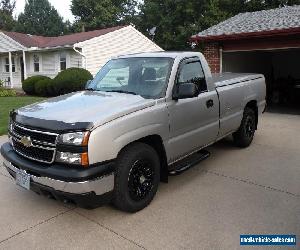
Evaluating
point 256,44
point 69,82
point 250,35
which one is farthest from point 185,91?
point 69,82

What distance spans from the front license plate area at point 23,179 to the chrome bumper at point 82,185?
0.12 metres

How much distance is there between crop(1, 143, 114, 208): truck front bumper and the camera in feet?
11.6

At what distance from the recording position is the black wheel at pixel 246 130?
22.6ft

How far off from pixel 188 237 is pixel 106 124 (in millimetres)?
1488

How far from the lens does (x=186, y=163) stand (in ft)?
16.6

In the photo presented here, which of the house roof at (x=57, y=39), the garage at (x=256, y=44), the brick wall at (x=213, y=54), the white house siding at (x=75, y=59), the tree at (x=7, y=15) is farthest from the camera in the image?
the tree at (x=7, y=15)

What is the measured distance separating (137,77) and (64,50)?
2065 cm

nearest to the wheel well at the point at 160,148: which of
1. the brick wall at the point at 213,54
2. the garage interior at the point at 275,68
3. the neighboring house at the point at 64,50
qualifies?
the brick wall at the point at 213,54

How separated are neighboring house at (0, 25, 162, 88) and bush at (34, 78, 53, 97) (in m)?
4.01

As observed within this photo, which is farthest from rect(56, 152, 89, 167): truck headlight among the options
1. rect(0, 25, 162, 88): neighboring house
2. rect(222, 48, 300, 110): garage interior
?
rect(0, 25, 162, 88): neighboring house

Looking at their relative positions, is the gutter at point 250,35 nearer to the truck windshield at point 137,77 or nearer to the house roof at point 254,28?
the house roof at point 254,28

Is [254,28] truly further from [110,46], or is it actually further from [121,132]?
[110,46]

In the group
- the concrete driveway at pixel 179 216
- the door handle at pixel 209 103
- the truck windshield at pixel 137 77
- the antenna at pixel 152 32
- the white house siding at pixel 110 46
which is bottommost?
the concrete driveway at pixel 179 216

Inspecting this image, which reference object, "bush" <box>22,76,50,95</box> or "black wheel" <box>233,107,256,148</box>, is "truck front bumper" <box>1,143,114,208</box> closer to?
"black wheel" <box>233,107,256,148</box>
